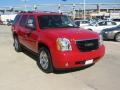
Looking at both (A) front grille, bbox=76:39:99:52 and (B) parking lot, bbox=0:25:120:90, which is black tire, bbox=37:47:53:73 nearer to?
(B) parking lot, bbox=0:25:120:90

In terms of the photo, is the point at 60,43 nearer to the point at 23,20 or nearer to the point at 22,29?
the point at 22,29

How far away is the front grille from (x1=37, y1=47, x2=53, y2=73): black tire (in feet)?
3.11

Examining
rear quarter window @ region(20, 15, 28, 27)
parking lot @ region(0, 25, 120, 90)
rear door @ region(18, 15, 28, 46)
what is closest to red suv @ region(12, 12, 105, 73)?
parking lot @ region(0, 25, 120, 90)

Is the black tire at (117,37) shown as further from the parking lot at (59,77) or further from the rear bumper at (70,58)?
the rear bumper at (70,58)

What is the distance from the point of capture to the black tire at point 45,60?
8197mm

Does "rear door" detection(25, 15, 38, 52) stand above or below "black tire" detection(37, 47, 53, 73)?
above

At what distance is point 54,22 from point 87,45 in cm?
192

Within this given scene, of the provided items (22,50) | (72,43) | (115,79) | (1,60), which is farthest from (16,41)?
(115,79)

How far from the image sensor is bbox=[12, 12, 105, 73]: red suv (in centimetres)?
774

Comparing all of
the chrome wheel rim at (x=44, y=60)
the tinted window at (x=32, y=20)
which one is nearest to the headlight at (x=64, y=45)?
the chrome wheel rim at (x=44, y=60)

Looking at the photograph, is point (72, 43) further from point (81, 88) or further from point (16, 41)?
point (16, 41)

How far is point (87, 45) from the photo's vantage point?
7992mm

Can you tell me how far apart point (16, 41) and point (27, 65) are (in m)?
3.08

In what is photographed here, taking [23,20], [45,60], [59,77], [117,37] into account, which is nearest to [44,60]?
[45,60]
